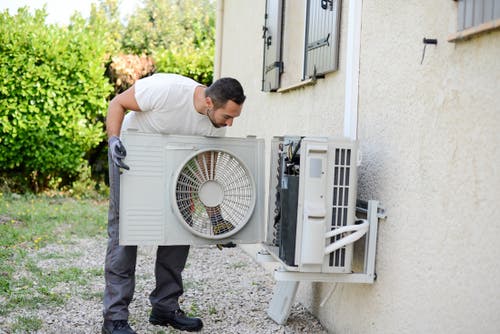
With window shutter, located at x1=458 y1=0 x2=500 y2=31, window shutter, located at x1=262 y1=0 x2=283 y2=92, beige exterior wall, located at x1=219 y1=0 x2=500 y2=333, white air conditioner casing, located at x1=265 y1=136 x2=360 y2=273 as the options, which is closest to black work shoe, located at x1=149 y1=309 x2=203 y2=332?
beige exterior wall, located at x1=219 y1=0 x2=500 y2=333

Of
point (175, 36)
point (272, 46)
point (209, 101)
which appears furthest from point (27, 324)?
point (175, 36)

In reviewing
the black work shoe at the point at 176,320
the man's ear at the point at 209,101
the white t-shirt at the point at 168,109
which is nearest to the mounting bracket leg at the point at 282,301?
the black work shoe at the point at 176,320

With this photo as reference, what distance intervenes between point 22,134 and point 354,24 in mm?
6750

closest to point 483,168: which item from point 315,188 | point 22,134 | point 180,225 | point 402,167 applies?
point 402,167

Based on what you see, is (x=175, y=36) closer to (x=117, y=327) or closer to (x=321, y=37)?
(x=321, y=37)

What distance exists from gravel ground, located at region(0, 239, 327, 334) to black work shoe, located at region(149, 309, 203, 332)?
0.13ft

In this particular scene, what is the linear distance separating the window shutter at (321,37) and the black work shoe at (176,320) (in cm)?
168

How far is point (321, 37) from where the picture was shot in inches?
150

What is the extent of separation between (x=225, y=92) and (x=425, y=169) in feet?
3.82

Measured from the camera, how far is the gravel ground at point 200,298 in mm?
3602

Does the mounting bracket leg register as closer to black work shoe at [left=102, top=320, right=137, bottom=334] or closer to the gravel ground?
the gravel ground

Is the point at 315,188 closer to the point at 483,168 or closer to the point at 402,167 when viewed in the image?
the point at 402,167

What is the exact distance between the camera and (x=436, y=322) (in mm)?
2391

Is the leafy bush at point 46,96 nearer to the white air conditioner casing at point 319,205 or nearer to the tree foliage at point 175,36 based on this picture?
the tree foliage at point 175,36
